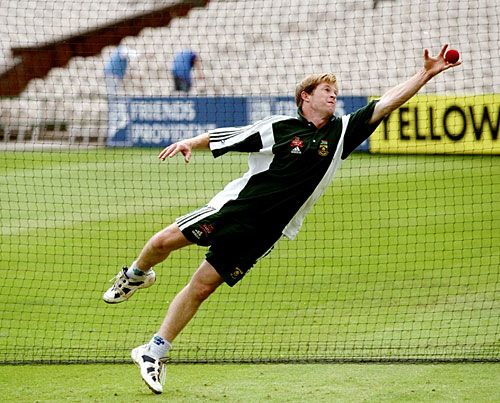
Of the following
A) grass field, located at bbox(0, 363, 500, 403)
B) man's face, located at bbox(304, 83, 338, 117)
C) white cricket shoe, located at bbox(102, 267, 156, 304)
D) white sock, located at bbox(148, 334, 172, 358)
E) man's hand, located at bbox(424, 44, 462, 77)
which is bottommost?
grass field, located at bbox(0, 363, 500, 403)

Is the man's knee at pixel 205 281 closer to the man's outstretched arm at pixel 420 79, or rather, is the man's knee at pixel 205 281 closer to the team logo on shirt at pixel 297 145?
the team logo on shirt at pixel 297 145

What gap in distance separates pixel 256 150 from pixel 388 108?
32.8 inches

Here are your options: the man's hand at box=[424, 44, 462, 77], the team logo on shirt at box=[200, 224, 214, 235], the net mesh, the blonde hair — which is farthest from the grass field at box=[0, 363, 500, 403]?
the man's hand at box=[424, 44, 462, 77]

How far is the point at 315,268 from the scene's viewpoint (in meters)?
10.6

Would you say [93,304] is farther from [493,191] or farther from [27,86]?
[27,86]

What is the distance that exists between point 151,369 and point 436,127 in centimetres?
1102

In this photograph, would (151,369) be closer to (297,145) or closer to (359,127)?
(297,145)

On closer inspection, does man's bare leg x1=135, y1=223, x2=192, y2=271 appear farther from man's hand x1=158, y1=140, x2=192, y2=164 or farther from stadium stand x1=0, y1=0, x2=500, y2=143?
stadium stand x1=0, y1=0, x2=500, y2=143

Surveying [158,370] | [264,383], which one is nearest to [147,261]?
[158,370]

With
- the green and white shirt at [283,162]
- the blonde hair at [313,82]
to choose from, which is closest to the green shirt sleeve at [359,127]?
the green and white shirt at [283,162]

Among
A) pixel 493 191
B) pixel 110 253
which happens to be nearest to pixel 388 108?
pixel 110 253

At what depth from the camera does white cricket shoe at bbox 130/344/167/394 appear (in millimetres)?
6262

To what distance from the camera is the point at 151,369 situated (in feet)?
20.7

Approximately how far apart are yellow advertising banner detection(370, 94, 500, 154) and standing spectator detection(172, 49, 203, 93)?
5.07 meters
